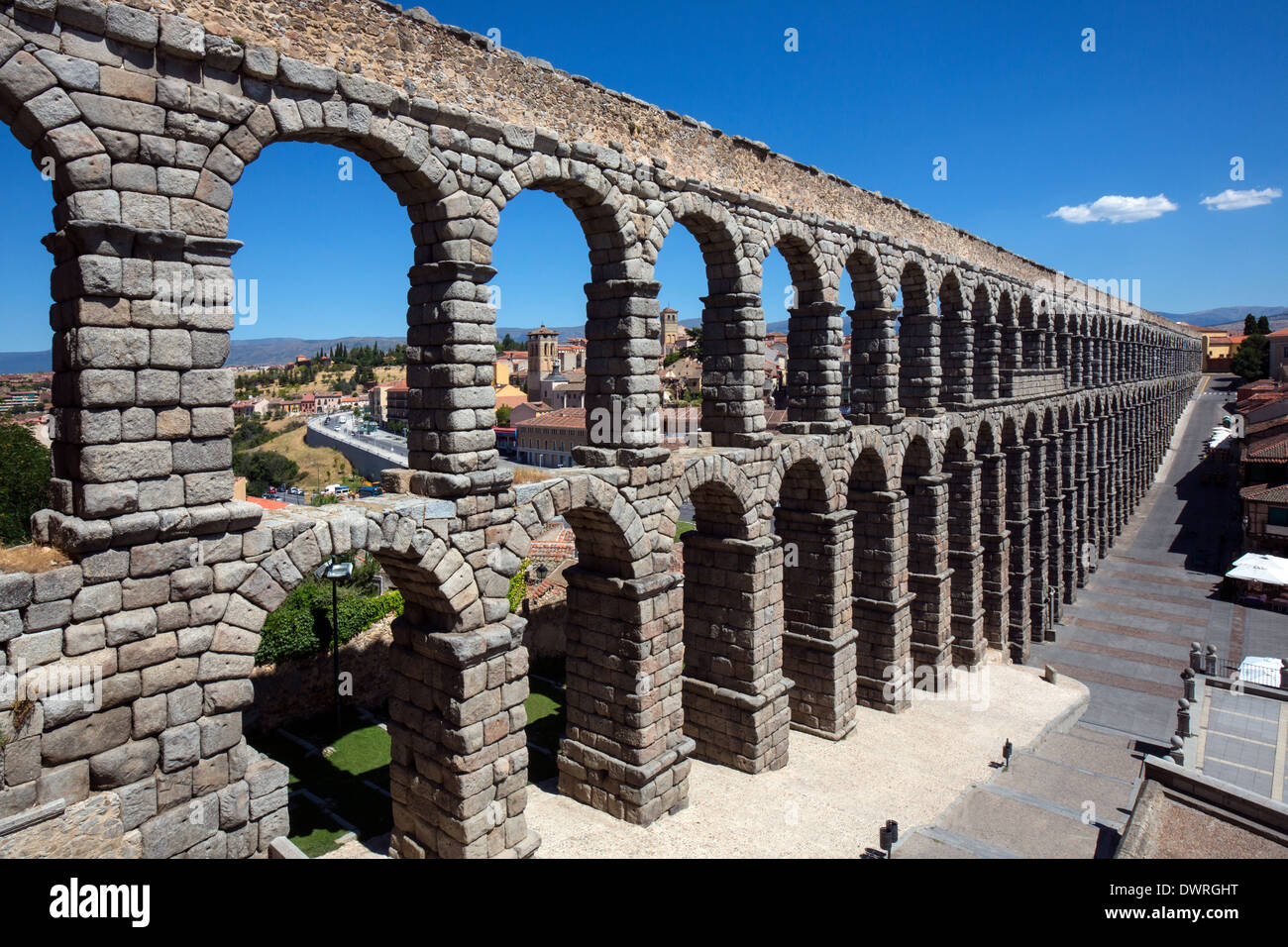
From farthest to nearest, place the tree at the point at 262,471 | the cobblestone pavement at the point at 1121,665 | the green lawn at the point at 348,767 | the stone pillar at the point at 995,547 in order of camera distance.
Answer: the tree at the point at 262,471 < the stone pillar at the point at 995,547 < the green lawn at the point at 348,767 < the cobblestone pavement at the point at 1121,665

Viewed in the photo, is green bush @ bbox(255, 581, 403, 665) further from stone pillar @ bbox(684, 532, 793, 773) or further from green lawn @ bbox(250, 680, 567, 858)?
stone pillar @ bbox(684, 532, 793, 773)

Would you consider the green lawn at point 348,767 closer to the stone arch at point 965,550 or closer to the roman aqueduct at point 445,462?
the roman aqueduct at point 445,462

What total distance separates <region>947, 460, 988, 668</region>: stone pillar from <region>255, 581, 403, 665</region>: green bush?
626 inches

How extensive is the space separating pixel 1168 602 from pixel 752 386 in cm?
2861

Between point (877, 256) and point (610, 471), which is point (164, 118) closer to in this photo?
point (610, 471)

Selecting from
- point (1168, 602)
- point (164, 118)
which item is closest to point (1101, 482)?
point (1168, 602)

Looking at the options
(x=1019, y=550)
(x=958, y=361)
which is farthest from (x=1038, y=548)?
(x=958, y=361)

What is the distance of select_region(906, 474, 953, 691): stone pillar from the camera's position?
20828mm

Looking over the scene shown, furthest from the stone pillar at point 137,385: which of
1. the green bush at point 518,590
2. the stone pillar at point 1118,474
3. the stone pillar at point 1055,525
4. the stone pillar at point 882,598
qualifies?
the stone pillar at point 1118,474

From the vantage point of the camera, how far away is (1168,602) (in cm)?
3381

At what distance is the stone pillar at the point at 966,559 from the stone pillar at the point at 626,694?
1313 centimetres

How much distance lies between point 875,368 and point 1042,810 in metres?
9.66

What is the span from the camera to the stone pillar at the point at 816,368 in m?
16.5

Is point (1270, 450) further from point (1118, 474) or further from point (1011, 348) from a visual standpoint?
point (1011, 348)
